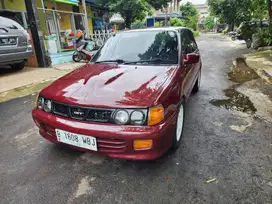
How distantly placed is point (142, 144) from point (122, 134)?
216 mm

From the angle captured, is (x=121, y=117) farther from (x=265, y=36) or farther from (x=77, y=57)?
(x=265, y=36)

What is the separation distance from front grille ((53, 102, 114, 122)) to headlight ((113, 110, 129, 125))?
6cm

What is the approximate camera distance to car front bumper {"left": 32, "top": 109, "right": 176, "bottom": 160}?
75.2 inches

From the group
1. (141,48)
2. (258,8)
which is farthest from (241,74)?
(258,8)

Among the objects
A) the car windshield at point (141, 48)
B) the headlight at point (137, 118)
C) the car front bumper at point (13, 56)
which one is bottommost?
the headlight at point (137, 118)

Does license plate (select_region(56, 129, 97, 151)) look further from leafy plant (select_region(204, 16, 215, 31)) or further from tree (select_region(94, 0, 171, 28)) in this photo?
leafy plant (select_region(204, 16, 215, 31))

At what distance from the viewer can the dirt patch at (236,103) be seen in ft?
12.5

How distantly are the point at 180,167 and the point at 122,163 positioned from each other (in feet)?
2.11

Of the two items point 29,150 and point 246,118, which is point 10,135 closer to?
point 29,150

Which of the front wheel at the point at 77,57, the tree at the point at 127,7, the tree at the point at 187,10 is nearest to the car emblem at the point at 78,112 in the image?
the front wheel at the point at 77,57

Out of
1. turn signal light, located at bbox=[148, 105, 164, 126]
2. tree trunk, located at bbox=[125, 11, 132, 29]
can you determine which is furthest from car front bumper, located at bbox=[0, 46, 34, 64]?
tree trunk, located at bbox=[125, 11, 132, 29]

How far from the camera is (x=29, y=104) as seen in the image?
4.37 metres

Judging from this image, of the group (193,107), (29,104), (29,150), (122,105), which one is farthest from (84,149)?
(29,104)

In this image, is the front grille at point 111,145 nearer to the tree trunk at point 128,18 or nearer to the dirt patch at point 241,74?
the dirt patch at point 241,74
